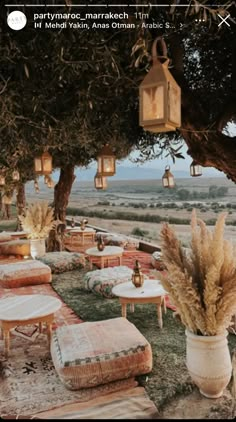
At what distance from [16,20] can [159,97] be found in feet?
2.59

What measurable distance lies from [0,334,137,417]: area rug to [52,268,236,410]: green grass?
0.23 metres

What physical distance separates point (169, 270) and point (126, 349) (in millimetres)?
851

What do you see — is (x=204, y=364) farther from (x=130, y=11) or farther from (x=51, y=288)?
(x=51, y=288)

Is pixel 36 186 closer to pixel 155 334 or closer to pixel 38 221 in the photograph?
pixel 38 221

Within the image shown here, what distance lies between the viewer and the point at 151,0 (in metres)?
1.55

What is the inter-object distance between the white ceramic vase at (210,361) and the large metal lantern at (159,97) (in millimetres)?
1302

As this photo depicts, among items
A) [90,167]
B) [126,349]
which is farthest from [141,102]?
[90,167]

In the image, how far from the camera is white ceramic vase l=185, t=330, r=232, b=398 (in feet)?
6.95

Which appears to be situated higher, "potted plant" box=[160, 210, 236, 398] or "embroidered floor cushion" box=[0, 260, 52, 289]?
"potted plant" box=[160, 210, 236, 398]

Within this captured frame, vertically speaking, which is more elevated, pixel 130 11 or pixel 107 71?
pixel 130 11

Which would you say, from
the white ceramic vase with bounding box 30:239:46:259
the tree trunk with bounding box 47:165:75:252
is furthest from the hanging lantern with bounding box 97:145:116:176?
the tree trunk with bounding box 47:165:75:252

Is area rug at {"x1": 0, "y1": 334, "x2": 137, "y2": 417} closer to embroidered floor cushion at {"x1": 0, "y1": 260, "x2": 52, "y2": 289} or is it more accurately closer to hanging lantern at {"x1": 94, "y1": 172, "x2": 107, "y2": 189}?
embroidered floor cushion at {"x1": 0, "y1": 260, "x2": 52, "y2": 289}

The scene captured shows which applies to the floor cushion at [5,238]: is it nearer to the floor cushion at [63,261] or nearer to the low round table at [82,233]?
the low round table at [82,233]

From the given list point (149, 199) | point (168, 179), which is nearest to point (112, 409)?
point (168, 179)
